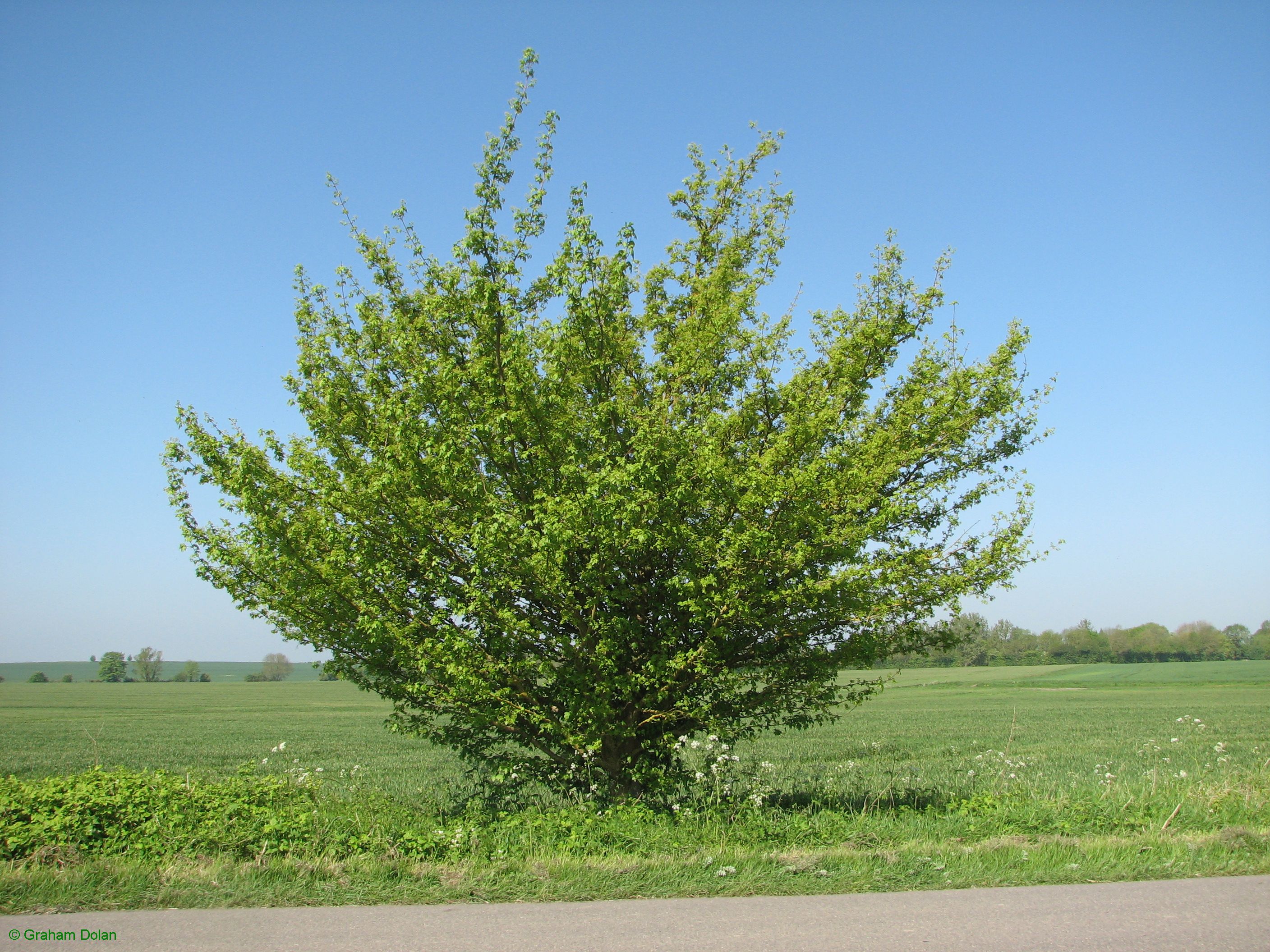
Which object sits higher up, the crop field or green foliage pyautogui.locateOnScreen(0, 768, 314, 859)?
green foliage pyautogui.locateOnScreen(0, 768, 314, 859)

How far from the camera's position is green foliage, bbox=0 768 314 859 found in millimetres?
6484

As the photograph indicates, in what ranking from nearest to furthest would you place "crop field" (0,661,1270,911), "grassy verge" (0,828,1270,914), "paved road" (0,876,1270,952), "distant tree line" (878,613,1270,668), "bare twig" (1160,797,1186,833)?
"paved road" (0,876,1270,952) < "grassy verge" (0,828,1270,914) < "crop field" (0,661,1270,911) < "bare twig" (1160,797,1186,833) < "distant tree line" (878,613,1270,668)

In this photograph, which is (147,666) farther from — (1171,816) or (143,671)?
(1171,816)

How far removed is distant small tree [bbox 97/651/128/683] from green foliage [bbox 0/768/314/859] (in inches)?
5031

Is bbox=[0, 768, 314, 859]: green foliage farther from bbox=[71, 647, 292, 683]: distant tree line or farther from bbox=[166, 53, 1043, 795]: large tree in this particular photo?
bbox=[71, 647, 292, 683]: distant tree line

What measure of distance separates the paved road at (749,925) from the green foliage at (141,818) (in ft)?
3.84

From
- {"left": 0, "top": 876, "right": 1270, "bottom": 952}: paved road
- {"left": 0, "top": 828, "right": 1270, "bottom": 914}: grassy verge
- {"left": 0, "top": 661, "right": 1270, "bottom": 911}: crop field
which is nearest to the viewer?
{"left": 0, "top": 876, "right": 1270, "bottom": 952}: paved road

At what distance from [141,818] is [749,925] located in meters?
5.06

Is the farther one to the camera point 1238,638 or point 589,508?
point 1238,638

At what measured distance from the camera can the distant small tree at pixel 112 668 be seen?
114625 mm

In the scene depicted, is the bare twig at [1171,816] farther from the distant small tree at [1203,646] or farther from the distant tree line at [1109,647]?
the distant small tree at [1203,646]

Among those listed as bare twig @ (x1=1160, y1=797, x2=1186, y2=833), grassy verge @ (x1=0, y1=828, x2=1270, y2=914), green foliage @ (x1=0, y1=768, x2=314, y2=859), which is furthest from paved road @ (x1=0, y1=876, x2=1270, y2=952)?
bare twig @ (x1=1160, y1=797, x2=1186, y2=833)

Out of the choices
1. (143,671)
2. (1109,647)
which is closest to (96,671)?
(143,671)

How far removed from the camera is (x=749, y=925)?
5.26m
